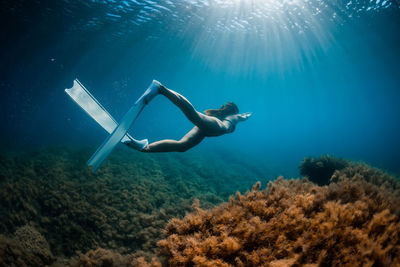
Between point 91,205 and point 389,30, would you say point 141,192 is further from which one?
point 389,30

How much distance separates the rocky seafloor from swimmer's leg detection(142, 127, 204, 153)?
Answer: 133 centimetres

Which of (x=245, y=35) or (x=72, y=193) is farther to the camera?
(x=245, y=35)

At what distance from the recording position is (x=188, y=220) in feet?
9.02

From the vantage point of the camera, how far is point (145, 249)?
4840 millimetres

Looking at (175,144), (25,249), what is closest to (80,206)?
(25,249)

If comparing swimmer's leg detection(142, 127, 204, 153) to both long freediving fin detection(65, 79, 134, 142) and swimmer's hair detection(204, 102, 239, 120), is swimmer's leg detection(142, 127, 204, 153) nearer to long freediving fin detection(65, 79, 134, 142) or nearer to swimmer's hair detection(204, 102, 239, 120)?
long freediving fin detection(65, 79, 134, 142)

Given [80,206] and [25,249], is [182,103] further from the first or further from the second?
[80,206]

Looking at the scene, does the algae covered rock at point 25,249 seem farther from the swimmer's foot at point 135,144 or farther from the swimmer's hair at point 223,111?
the swimmer's hair at point 223,111

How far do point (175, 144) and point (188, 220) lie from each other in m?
1.99

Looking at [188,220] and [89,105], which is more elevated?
[89,105]

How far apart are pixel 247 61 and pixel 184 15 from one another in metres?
22.2

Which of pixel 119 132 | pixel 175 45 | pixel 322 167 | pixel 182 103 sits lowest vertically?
pixel 322 167

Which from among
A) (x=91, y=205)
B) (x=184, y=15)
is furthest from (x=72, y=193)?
(x=184, y=15)

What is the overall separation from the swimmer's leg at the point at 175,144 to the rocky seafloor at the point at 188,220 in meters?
1.33
